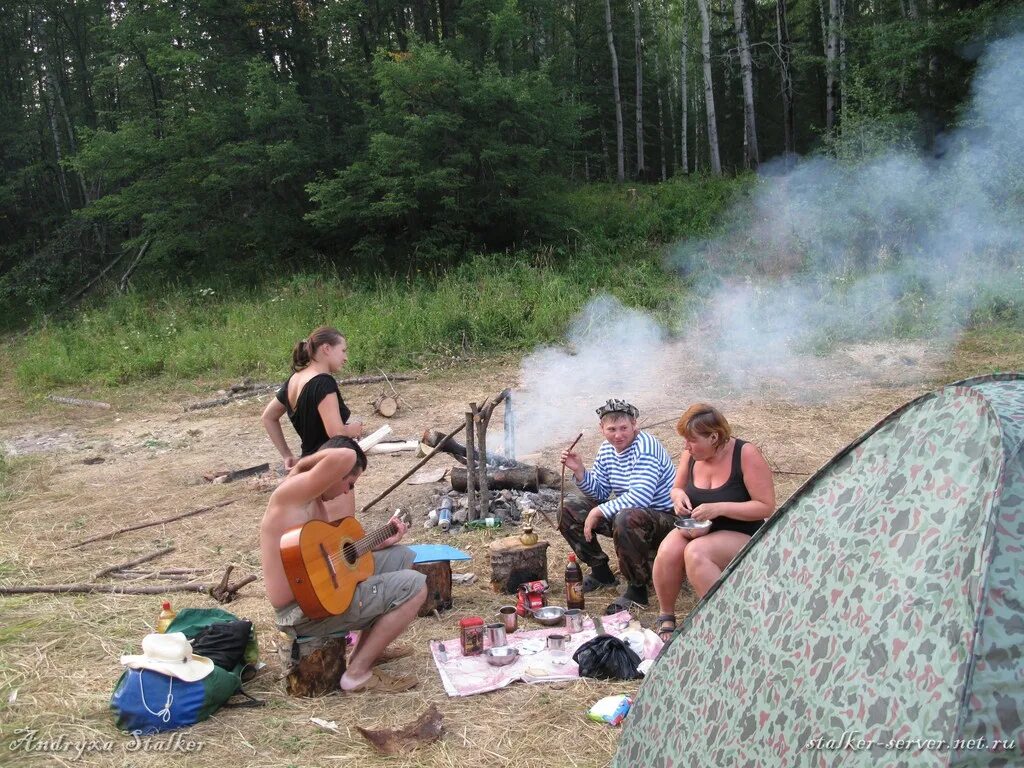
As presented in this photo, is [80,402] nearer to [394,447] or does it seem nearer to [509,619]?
[394,447]

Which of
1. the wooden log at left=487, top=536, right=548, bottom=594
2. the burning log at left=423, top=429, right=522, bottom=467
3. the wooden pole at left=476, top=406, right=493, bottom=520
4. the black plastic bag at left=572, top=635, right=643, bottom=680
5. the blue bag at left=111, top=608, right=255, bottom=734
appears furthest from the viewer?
the burning log at left=423, top=429, right=522, bottom=467

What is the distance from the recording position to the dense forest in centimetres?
1547

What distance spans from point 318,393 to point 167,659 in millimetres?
1628

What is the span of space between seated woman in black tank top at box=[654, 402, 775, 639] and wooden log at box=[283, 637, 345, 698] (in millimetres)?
1563

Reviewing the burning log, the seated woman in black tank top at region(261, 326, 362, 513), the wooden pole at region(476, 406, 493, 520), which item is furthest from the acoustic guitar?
the burning log

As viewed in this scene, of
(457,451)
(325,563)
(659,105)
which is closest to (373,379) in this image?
(457,451)

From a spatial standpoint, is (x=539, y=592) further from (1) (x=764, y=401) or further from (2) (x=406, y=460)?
→ (1) (x=764, y=401)

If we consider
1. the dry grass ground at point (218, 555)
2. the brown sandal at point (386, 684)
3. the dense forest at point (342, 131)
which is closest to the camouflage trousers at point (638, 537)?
the dry grass ground at point (218, 555)

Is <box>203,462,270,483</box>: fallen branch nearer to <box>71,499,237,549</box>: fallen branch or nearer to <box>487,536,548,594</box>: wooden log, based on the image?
<box>71,499,237,549</box>: fallen branch

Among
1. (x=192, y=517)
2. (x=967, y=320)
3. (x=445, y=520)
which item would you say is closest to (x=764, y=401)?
(x=967, y=320)

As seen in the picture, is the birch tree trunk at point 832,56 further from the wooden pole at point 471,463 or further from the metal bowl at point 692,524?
the metal bowl at point 692,524

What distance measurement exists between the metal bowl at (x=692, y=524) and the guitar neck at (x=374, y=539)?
4.51ft

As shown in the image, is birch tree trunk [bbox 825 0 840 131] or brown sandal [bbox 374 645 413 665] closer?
brown sandal [bbox 374 645 413 665]

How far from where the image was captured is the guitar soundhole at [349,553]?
370 centimetres
